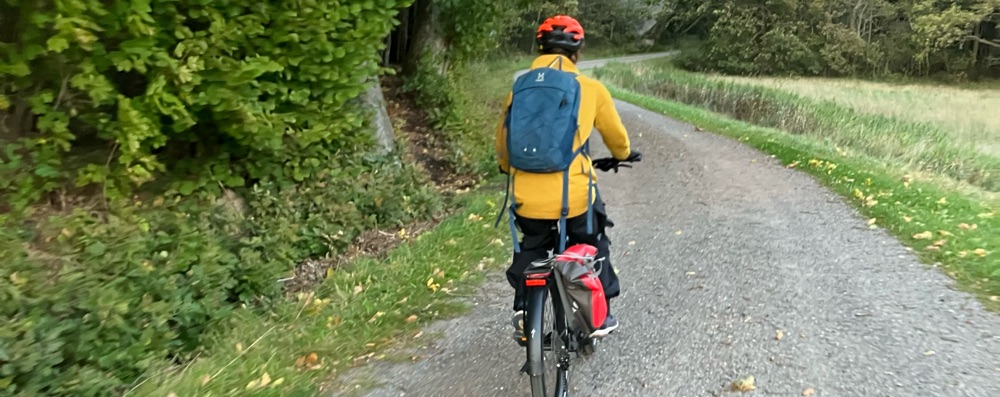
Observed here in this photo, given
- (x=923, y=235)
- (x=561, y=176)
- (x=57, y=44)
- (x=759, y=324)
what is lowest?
(x=759, y=324)

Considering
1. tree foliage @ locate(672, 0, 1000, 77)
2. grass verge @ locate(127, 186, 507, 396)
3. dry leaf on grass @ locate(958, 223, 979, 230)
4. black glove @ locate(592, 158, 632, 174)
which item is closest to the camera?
A: black glove @ locate(592, 158, 632, 174)

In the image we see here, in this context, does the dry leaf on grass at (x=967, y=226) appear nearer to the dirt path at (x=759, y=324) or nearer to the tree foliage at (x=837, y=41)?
the dirt path at (x=759, y=324)

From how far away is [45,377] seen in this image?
3.42 m

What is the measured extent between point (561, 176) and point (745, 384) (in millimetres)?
1606

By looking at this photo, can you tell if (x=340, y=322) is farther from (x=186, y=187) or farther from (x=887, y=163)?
(x=887, y=163)

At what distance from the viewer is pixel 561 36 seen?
3453 millimetres

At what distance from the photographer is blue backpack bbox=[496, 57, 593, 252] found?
10.5 ft

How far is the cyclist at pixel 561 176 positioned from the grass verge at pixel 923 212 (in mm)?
3242

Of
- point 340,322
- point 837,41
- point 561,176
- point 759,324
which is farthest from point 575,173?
point 837,41

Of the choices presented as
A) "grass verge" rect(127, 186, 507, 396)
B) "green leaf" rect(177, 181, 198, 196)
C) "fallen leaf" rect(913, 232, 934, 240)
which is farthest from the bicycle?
"fallen leaf" rect(913, 232, 934, 240)

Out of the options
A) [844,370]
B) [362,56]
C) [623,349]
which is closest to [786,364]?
[844,370]

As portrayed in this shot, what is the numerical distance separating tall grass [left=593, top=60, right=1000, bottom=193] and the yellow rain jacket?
10.2 metres

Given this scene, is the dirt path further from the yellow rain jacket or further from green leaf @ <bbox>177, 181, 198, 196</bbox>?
green leaf @ <bbox>177, 181, 198, 196</bbox>

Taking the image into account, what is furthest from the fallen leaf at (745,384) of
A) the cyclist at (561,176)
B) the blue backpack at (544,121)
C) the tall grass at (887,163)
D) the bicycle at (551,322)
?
the tall grass at (887,163)
